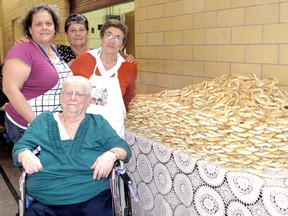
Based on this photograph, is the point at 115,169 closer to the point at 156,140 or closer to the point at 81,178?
the point at 81,178

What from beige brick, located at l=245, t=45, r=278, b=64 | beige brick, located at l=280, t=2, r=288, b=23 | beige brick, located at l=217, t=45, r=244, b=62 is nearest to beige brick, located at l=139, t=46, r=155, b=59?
beige brick, located at l=217, t=45, r=244, b=62

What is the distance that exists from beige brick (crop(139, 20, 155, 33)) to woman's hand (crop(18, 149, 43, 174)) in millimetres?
1789

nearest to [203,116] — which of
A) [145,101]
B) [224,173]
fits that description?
[224,173]

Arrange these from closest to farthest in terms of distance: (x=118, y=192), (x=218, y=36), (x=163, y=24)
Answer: (x=118, y=192)
(x=218, y=36)
(x=163, y=24)

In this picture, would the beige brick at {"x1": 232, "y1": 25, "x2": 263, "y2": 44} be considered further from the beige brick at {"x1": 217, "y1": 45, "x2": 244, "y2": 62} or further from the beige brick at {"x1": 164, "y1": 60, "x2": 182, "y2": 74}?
the beige brick at {"x1": 164, "y1": 60, "x2": 182, "y2": 74}

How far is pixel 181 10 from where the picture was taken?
268cm

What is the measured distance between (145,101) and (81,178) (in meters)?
0.59

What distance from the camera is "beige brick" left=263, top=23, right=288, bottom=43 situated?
1892mm

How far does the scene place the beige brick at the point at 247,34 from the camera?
205cm

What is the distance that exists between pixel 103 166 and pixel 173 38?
1.48 m

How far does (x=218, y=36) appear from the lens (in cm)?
234

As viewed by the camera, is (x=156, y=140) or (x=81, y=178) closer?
(x=81, y=178)

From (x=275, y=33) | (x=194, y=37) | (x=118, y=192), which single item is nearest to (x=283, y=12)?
(x=275, y=33)

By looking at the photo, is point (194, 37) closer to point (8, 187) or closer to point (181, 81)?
point (181, 81)
